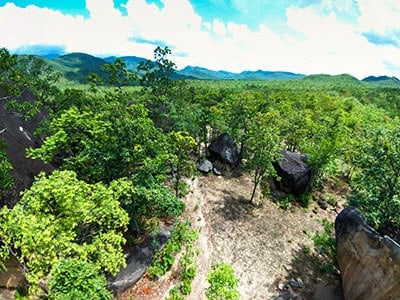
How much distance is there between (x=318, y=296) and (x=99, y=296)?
14757 mm

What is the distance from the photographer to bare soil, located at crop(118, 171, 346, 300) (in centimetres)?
1845

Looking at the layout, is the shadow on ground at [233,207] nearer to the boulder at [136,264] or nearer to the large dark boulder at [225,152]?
the large dark boulder at [225,152]

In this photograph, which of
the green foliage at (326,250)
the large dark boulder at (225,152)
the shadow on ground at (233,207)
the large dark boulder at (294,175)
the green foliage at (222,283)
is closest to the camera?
the green foliage at (222,283)

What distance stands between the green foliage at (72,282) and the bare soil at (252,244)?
23.3ft

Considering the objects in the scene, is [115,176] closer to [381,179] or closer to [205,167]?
[205,167]

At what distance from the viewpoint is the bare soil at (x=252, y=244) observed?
60.5ft

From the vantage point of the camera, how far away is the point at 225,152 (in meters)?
34.6

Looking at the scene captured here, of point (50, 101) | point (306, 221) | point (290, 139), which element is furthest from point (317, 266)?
point (50, 101)

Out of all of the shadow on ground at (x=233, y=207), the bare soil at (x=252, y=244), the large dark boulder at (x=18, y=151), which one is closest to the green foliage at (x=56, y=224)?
the bare soil at (x=252, y=244)

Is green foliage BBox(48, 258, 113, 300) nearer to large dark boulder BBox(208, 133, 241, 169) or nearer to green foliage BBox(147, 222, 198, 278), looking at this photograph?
green foliage BBox(147, 222, 198, 278)

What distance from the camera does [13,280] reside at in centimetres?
1571

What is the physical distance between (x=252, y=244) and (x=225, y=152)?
14.4m

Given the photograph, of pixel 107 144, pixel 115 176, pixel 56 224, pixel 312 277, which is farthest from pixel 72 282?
pixel 312 277

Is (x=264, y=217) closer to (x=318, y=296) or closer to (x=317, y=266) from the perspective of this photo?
(x=317, y=266)
